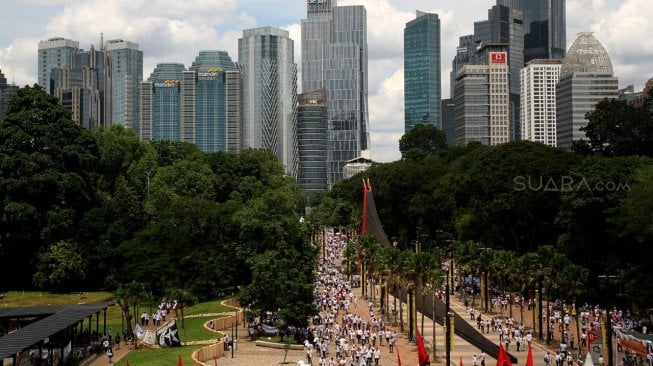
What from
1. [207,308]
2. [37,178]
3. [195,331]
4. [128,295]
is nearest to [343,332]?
[195,331]

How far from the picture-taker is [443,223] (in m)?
101

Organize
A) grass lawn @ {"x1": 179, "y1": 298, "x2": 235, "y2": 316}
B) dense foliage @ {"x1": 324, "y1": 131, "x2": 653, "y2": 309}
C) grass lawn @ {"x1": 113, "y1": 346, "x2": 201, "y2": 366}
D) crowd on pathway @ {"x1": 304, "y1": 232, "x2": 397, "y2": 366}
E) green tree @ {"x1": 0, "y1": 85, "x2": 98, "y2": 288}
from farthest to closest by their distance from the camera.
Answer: green tree @ {"x1": 0, "y1": 85, "x2": 98, "y2": 288} < grass lawn @ {"x1": 179, "y1": 298, "x2": 235, "y2": 316} < dense foliage @ {"x1": 324, "y1": 131, "x2": 653, "y2": 309} < crowd on pathway @ {"x1": 304, "y1": 232, "x2": 397, "y2": 366} < grass lawn @ {"x1": 113, "y1": 346, "x2": 201, "y2": 366}

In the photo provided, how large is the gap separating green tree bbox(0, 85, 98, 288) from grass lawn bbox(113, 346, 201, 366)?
27.1m

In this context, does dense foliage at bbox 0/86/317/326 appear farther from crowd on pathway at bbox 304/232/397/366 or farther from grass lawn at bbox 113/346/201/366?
grass lawn at bbox 113/346/201/366

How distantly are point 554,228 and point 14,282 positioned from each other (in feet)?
165

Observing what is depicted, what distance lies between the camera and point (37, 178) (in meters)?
72.9

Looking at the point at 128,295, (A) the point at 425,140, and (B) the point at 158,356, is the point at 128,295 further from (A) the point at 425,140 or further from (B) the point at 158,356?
(A) the point at 425,140

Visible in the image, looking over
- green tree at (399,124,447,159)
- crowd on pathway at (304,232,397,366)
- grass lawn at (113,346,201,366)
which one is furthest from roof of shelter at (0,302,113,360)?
green tree at (399,124,447,159)

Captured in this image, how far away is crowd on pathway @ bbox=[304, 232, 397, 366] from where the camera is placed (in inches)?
1817

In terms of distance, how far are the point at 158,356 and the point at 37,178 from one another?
31.2 m

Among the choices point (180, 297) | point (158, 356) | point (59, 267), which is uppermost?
point (59, 267)

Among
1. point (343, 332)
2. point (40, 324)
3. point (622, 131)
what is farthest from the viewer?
point (622, 131)

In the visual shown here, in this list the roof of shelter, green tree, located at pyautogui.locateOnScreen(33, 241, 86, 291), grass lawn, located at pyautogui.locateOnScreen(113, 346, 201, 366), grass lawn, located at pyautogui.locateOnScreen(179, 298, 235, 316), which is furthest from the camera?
green tree, located at pyautogui.locateOnScreen(33, 241, 86, 291)

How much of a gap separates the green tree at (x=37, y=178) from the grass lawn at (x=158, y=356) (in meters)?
27.1
